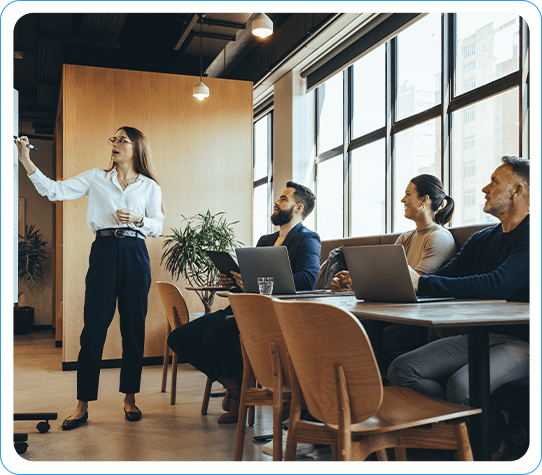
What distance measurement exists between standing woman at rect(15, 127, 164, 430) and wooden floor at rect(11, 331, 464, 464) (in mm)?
182

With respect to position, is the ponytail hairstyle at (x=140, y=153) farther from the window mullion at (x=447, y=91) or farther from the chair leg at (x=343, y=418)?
the window mullion at (x=447, y=91)

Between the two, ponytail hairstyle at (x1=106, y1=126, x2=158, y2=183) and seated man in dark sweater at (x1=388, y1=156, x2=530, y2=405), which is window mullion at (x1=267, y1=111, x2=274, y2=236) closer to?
ponytail hairstyle at (x1=106, y1=126, x2=158, y2=183)

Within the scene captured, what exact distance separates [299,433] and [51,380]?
11.3 feet

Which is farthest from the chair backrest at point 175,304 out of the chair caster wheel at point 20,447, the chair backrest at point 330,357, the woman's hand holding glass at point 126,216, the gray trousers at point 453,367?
the chair backrest at point 330,357

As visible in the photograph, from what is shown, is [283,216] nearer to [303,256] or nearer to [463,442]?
[303,256]

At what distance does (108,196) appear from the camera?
3.25 meters

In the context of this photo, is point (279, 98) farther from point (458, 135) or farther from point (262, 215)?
point (458, 135)

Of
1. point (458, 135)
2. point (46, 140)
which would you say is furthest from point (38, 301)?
point (458, 135)

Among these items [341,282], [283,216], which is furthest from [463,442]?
[283,216]

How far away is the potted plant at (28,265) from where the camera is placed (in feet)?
26.6

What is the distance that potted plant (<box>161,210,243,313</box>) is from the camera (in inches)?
A: 202

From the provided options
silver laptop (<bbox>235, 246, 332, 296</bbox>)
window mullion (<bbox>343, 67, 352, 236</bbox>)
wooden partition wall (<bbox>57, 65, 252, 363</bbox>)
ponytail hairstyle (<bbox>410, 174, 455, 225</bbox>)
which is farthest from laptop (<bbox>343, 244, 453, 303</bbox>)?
window mullion (<bbox>343, 67, 352, 236</bbox>)

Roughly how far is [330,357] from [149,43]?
6195 millimetres

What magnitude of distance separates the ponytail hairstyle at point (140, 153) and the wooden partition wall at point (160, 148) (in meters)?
1.82
